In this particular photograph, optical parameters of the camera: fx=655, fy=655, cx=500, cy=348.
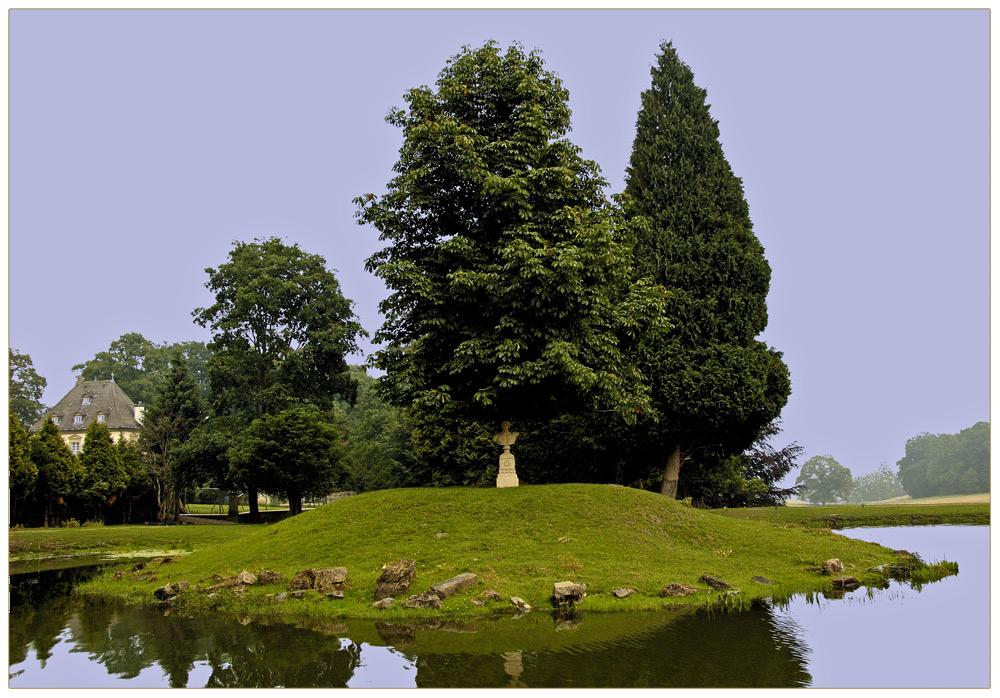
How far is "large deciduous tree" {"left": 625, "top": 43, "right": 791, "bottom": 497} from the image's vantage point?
31.7m

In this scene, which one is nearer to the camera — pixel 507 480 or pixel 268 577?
pixel 268 577

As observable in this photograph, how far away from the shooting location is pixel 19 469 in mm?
38875

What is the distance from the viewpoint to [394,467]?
53594mm

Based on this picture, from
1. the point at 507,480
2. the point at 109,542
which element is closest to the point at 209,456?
the point at 109,542

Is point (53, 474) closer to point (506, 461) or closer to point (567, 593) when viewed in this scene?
point (506, 461)

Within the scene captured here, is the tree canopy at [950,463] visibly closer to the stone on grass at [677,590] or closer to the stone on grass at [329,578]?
the stone on grass at [677,590]

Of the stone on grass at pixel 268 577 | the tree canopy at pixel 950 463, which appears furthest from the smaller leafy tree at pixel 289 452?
the tree canopy at pixel 950 463

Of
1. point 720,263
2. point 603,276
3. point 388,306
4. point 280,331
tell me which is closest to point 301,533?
point 388,306

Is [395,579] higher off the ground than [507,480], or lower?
lower

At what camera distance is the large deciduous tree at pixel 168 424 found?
51.7m

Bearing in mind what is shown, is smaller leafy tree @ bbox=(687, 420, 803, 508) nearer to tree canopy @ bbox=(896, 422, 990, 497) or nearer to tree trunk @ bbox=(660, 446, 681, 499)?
tree trunk @ bbox=(660, 446, 681, 499)

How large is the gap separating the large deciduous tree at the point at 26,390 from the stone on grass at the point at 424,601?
86.2 metres

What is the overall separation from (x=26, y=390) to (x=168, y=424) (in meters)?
45.7

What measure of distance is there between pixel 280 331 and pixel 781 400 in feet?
110
